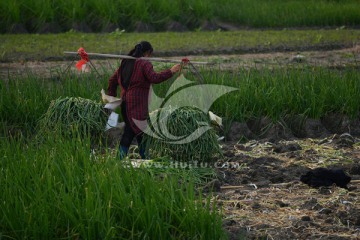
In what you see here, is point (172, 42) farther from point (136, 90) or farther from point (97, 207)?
point (97, 207)

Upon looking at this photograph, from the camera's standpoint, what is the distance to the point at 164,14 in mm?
14227

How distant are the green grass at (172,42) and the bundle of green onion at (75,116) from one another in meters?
4.24

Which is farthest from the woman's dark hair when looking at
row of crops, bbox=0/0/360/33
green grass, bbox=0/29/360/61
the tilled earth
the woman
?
row of crops, bbox=0/0/360/33

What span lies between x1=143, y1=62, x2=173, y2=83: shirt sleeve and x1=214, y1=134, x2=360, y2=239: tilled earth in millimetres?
735

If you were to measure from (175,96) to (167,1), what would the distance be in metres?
8.16

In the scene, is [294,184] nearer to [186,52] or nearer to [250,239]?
[250,239]

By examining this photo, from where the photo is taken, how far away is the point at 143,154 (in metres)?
5.77

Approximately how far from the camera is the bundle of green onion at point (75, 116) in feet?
19.6

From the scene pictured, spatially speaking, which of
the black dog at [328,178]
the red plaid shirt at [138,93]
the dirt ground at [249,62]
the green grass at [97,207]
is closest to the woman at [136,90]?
the red plaid shirt at [138,93]

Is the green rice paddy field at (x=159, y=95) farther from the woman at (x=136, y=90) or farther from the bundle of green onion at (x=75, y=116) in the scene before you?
the woman at (x=136, y=90)

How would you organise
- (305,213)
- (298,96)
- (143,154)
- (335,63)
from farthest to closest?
(335,63), (298,96), (143,154), (305,213)

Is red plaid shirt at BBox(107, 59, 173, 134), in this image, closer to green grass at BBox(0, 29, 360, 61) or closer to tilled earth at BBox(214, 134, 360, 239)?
tilled earth at BBox(214, 134, 360, 239)

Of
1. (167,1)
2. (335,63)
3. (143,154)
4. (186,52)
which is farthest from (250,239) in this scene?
(167,1)

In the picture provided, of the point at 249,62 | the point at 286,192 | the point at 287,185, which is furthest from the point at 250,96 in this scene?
the point at 249,62
